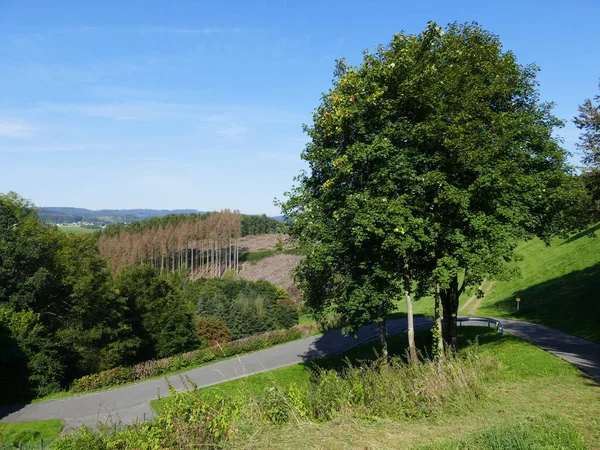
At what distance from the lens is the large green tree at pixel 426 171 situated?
11.7 metres

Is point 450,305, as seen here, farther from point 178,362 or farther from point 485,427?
point 178,362

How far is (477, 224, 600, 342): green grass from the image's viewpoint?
2209cm

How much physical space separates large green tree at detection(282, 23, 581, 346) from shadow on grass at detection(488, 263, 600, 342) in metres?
7.95

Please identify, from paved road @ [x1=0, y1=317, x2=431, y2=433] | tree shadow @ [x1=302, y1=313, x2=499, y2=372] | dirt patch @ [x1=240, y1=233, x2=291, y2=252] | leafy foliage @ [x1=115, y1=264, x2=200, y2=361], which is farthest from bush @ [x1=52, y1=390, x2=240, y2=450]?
dirt patch @ [x1=240, y1=233, x2=291, y2=252]

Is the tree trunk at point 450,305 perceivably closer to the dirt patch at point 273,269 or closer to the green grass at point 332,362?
the green grass at point 332,362

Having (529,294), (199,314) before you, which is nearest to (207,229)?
(199,314)

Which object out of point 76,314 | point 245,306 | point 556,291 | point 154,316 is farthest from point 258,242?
point 556,291

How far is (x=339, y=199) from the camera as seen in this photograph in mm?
13867

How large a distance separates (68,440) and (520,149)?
14.2 metres

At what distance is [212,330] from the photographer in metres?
Result: 37.3

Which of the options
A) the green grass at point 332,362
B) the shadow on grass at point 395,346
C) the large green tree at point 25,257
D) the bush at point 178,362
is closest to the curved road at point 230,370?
the green grass at point 332,362

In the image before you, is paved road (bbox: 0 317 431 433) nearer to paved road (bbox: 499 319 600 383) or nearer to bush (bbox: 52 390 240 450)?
bush (bbox: 52 390 240 450)

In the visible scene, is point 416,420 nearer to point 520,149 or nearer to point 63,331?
point 520,149

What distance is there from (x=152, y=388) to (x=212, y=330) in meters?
13.4
